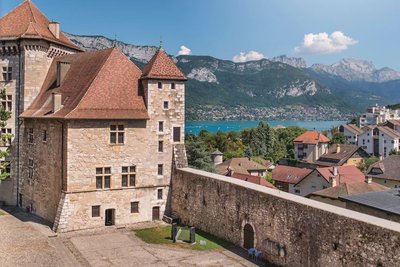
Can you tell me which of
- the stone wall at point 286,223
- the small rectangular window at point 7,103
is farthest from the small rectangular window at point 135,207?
the small rectangular window at point 7,103

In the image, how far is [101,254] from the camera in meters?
24.5

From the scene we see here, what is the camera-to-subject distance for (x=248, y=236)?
24891 millimetres

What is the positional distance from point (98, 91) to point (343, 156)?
70437 mm

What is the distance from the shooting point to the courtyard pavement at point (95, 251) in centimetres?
2316

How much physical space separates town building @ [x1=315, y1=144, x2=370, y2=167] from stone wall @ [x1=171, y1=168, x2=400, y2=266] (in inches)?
2531

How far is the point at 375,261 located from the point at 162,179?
18.5m

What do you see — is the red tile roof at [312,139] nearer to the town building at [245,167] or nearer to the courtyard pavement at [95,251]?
the town building at [245,167]

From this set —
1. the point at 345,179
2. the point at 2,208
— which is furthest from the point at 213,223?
the point at 345,179

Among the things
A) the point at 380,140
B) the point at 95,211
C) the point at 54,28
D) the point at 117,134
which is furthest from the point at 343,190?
the point at 380,140

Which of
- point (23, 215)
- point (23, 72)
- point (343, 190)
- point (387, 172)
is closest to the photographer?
point (23, 215)

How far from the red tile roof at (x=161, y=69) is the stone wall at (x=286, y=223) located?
23.5ft

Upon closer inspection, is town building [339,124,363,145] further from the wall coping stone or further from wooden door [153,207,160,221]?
the wall coping stone

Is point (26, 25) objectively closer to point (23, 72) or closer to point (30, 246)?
point (23, 72)

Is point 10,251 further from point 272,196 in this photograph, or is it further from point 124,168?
point 272,196
